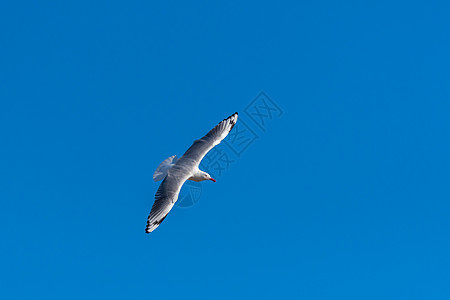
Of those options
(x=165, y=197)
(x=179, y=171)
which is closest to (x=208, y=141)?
(x=179, y=171)

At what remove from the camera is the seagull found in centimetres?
1343

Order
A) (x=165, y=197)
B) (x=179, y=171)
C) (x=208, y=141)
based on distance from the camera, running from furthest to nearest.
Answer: (x=208, y=141), (x=179, y=171), (x=165, y=197)

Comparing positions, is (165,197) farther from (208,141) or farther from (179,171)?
(208,141)

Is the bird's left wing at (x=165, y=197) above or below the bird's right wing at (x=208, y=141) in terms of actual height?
below

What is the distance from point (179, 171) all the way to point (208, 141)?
1.72m

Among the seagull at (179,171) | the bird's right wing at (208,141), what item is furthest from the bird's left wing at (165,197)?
the bird's right wing at (208,141)

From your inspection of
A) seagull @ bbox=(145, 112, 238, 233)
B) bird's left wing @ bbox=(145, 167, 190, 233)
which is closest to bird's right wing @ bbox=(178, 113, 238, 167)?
seagull @ bbox=(145, 112, 238, 233)

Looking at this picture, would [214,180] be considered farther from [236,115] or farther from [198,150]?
[236,115]

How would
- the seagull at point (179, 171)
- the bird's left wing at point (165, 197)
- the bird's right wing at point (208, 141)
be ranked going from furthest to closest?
the bird's right wing at point (208, 141) < the seagull at point (179, 171) < the bird's left wing at point (165, 197)

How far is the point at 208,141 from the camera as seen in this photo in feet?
51.8

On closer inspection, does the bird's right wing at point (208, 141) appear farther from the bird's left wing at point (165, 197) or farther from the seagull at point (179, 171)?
the bird's left wing at point (165, 197)

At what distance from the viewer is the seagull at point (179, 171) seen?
13.4 meters

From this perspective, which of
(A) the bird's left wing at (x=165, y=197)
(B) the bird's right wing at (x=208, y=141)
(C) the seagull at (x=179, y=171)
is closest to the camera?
(A) the bird's left wing at (x=165, y=197)

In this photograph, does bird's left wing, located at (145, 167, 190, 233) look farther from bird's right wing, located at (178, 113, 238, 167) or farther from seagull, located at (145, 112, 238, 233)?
bird's right wing, located at (178, 113, 238, 167)
